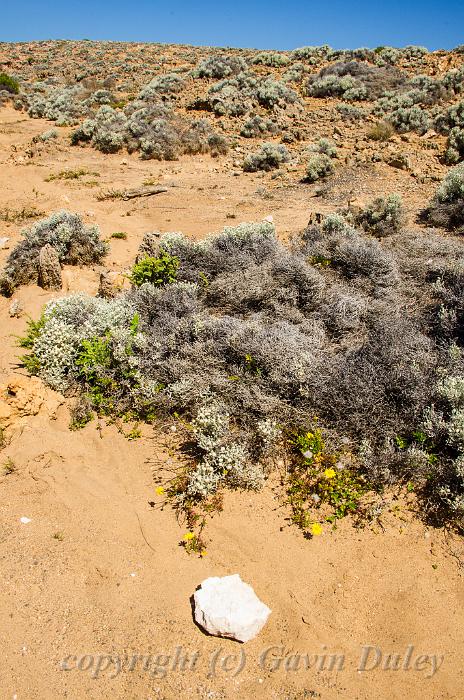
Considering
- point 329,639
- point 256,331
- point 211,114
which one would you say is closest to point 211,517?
point 329,639

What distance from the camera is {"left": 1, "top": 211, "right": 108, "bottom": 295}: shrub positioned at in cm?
741

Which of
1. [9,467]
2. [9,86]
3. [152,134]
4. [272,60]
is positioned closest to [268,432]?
[9,467]

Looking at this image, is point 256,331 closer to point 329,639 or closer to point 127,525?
point 127,525

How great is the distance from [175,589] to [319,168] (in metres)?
10.8

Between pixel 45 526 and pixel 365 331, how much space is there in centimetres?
416

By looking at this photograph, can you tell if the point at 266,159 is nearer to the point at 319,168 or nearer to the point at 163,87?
the point at 319,168

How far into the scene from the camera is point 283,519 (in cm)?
381

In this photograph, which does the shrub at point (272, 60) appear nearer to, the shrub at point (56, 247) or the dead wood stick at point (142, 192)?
the dead wood stick at point (142, 192)

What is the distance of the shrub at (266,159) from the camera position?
508 inches

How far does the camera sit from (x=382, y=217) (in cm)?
832

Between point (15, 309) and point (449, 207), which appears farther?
point (449, 207)

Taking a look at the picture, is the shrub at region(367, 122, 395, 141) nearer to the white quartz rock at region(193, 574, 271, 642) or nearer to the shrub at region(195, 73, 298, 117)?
the shrub at region(195, 73, 298, 117)

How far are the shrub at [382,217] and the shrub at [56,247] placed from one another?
507 cm

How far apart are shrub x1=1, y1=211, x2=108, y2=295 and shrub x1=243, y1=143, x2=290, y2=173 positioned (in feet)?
21.6
